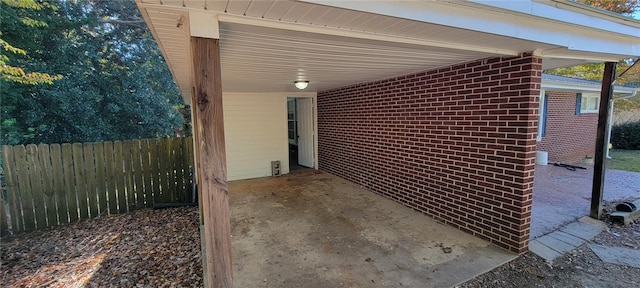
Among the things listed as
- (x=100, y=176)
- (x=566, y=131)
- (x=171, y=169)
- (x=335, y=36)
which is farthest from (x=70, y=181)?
(x=566, y=131)

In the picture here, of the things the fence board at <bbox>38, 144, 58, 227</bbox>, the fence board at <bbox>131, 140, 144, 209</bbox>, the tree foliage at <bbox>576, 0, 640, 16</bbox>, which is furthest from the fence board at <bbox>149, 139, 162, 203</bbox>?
the tree foliage at <bbox>576, 0, 640, 16</bbox>

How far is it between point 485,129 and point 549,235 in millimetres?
1688

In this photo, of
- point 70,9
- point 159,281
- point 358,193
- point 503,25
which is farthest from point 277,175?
point 70,9

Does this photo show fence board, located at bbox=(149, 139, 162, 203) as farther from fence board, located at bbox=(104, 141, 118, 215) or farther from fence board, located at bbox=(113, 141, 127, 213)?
fence board, located at bbox=(104, 141, 118, 215)

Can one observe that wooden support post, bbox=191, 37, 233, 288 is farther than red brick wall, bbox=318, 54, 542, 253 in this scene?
No

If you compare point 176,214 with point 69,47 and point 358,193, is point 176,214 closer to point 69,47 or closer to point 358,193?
point 358,193

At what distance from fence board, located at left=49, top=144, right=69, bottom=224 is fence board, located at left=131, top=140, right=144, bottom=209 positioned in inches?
38.7

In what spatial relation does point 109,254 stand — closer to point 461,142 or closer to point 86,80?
point 461,142

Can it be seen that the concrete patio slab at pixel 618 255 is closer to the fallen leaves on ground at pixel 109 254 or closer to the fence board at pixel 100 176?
the fallen leaves on ground at pixel 109 254

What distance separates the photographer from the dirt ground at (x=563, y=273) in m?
2.65

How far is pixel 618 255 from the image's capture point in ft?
10.3

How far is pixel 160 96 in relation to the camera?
12.1 m

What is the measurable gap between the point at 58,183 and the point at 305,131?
18.1 ft

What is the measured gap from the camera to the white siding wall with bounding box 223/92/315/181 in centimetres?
688
